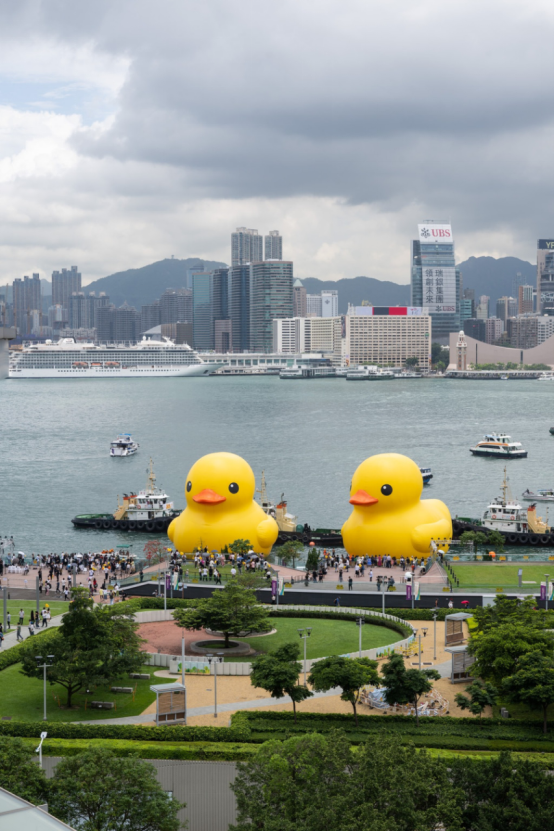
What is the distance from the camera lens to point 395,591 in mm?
31484

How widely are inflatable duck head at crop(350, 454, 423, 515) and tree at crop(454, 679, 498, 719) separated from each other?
1247cm

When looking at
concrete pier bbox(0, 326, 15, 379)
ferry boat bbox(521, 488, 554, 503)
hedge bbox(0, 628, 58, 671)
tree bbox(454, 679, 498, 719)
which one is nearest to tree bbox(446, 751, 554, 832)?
tree bbox(454, 679, 498, 719)

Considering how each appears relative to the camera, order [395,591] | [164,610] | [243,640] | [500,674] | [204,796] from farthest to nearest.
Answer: [395,591]
[164,610]
[243,640]
[500,674]
[204,796]

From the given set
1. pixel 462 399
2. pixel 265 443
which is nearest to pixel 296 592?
pixel 265 443

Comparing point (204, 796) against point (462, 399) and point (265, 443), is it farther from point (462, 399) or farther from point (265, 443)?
point (462, 399)

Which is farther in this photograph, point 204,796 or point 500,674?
point 500,674

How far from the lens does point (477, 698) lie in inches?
816

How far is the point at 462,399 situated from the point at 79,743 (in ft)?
434

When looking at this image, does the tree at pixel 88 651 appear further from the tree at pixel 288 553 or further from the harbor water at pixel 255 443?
the harbor water at pixel 255 443

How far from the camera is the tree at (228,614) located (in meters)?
25.5

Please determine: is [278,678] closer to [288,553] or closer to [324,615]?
[324,615]

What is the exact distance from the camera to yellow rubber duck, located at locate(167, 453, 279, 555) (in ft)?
112

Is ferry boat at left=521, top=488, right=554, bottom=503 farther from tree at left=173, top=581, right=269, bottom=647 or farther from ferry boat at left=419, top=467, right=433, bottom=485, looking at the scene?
tree at left=173, top=581, right=269, bottom=647

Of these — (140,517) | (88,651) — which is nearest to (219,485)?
(88,651)
